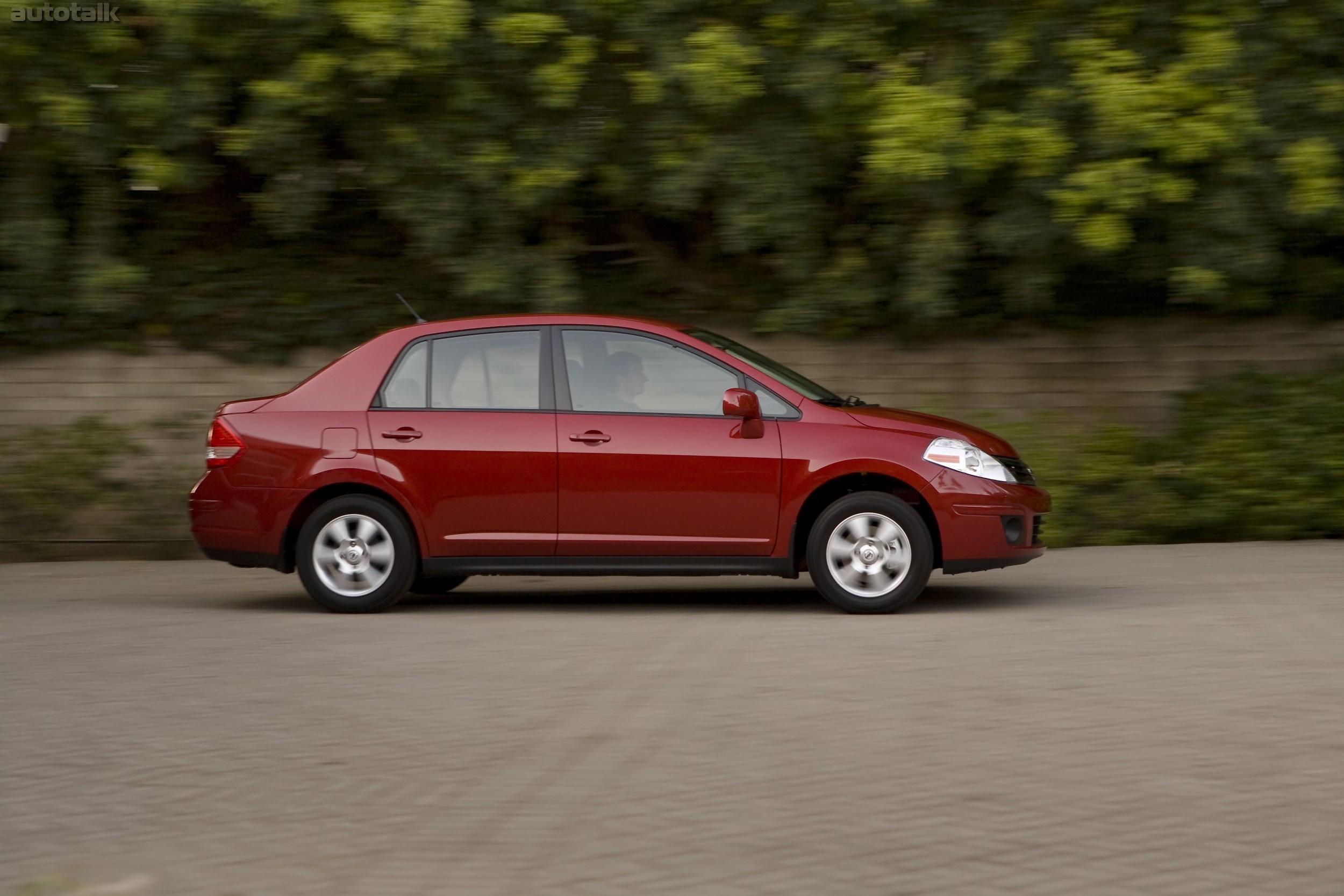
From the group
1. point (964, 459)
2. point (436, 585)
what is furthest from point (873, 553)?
point (436, 585)

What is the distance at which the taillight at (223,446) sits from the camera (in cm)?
1005

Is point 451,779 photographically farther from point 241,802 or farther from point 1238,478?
point 1238,478

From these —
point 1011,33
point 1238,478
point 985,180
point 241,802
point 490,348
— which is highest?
point 1011,33

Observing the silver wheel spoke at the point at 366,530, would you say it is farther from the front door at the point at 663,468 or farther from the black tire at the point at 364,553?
the front door at the point at 663,468

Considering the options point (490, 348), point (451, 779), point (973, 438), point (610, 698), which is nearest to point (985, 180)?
point (973, 438)

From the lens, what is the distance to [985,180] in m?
13.6

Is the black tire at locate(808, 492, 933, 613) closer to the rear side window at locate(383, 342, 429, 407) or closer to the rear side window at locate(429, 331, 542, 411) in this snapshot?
the rear side window at locate(429, 331, 542, 411)

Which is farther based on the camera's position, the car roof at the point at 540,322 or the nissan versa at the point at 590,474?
the car roof at the point at 540,322

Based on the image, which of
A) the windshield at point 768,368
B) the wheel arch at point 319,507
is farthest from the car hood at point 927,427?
the wheel arch at point 319,507

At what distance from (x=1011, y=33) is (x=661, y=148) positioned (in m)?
2.89

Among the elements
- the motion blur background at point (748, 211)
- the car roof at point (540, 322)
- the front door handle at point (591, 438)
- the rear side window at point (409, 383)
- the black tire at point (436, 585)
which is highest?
the motion blur background at point (748, 211)

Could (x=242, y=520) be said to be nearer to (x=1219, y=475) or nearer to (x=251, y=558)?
(x=251, y=558)

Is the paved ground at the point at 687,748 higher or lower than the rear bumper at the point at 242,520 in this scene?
lower

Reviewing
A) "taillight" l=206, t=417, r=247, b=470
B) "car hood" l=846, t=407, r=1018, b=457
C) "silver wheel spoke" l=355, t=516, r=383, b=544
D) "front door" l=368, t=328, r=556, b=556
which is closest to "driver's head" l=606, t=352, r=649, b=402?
"front door" l=368, t=328, r=556, b=556
